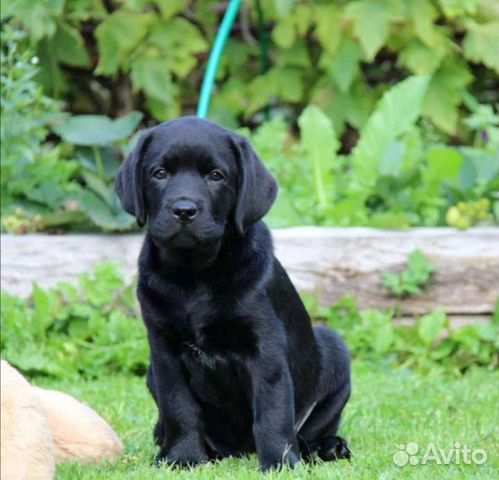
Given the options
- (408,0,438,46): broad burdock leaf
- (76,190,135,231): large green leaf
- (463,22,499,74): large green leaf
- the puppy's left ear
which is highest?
the puppy's left ear

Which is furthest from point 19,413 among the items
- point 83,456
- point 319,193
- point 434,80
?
point 434,80

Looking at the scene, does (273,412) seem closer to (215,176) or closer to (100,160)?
(215,176)

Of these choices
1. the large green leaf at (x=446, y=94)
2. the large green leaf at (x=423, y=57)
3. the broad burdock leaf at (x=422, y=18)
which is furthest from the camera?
the large green leaf at (x=446, y=94)

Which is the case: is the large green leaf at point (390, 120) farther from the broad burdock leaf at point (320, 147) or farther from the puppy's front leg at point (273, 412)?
the puppy's front leg at point (273, 412)

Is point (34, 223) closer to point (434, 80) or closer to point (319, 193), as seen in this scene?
point (319, 193)

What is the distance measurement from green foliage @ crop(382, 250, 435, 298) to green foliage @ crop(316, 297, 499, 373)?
0.48 feet

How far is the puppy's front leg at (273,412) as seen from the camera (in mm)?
3828

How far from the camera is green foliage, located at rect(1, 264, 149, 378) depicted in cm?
600

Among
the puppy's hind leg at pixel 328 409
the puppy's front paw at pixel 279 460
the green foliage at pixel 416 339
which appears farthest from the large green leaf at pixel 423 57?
the puppy's front paw at pixel 279 460

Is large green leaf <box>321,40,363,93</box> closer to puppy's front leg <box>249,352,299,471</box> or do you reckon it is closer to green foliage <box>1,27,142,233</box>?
green foliage <box>1,27,142,233</box>

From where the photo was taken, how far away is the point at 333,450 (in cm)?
416

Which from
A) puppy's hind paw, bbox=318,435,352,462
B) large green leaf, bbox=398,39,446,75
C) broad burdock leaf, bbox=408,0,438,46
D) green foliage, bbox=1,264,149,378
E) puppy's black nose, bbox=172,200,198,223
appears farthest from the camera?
large green leaf, bbox=398,39,446,75

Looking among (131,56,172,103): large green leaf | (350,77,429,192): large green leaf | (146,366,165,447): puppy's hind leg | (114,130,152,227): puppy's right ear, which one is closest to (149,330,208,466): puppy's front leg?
(146,366,165,447): puppy's hind leg

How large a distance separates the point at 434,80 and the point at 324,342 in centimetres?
360
